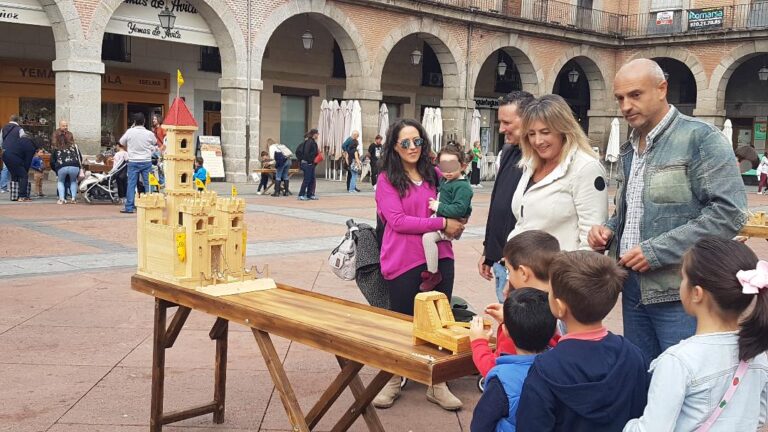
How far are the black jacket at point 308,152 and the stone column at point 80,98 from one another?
490 cm

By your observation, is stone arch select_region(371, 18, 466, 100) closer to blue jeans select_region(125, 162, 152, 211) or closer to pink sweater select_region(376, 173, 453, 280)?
blue jeans select_region(125, 162, 152, 211)

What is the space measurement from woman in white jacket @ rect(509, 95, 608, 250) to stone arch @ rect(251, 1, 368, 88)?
60.0 feet

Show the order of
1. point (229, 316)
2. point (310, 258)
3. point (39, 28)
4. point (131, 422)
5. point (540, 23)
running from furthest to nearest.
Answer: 1. point (540, 23)
2. point (39, 28)
3. point (310, 258)
4. point (131, 422)
5. point (229, 316)

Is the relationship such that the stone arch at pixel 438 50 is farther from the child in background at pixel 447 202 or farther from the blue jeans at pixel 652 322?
the blue jeans at pixel 652 322

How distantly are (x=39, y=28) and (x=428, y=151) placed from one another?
19464 millimetres

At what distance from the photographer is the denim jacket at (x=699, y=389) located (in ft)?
7.09

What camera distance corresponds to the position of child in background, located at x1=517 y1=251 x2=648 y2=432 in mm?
2207

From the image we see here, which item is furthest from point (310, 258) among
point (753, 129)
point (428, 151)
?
point (753, 129)

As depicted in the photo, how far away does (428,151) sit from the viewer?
4.55 meters

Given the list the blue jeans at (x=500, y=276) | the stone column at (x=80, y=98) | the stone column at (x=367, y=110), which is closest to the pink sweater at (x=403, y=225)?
the blue jeans at (x=500, y=276)

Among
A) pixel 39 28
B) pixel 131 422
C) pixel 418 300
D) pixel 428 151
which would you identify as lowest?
pixel 131 422

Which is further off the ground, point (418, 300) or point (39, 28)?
point (39, 28)

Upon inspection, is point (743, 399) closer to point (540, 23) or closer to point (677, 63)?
point (540, 23)

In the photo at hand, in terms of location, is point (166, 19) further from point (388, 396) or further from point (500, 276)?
point (500, 276)
